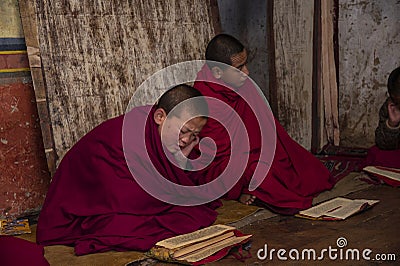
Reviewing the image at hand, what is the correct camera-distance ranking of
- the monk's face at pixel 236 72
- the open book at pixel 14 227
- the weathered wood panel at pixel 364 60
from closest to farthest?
the open book at pixel 14 227 < the monk's face at pixel 236 72 < the weathered wood panel at pixel 364 60

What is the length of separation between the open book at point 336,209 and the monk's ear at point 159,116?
3.95 ft

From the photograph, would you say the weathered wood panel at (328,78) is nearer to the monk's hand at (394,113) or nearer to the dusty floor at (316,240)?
the monk's hand at (394,113)

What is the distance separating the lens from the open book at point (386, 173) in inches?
196

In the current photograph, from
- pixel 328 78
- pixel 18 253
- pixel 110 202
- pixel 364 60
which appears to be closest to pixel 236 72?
pixel 110 202

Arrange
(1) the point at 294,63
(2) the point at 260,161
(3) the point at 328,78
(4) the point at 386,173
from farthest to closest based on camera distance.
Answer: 1. (3) the point at 328,78
2. (1) the point at 294,63
3. (4) the point at 386,173
4. (2) the point at 260,161

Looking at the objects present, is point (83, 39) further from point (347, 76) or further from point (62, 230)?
point (347, 76)

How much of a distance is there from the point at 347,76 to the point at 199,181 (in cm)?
283

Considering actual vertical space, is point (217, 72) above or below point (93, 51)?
below
